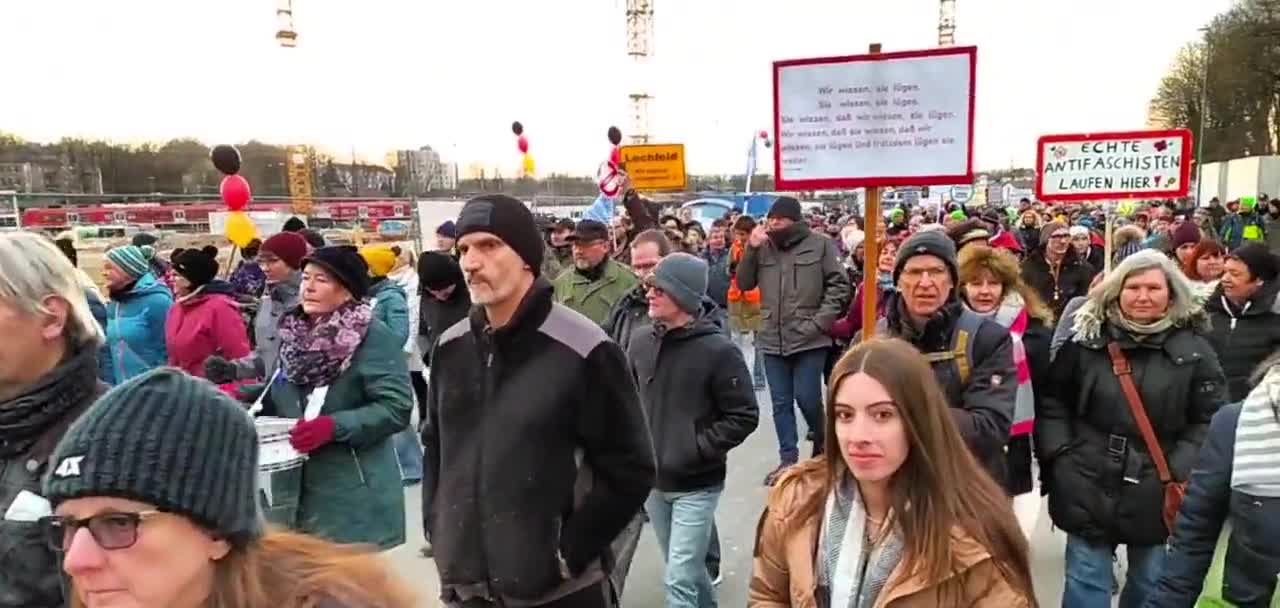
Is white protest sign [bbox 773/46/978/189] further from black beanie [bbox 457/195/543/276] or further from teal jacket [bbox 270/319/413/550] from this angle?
teal jacket [bbox 270/319/413/550]

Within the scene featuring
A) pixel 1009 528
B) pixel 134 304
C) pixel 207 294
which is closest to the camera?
pixel 1009 528

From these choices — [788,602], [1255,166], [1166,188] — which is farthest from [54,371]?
[1255,166]

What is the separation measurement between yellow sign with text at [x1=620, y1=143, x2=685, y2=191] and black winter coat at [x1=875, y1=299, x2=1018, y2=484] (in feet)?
38.9

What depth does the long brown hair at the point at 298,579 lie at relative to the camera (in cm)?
141

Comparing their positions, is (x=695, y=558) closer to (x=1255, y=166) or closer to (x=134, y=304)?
(x=134, y=304)

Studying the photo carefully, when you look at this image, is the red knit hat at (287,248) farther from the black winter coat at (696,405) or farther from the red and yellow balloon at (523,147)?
the red and yellow balloon at (523,147)

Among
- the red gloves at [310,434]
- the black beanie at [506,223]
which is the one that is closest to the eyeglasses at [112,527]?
the black beanie at [506,223]

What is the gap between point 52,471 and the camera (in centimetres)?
133

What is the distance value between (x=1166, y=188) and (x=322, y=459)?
20.5 ft

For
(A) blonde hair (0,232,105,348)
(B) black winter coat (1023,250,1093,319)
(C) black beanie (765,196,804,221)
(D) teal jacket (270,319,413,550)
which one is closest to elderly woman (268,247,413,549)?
(D) teal jacket (270,319,413,550)

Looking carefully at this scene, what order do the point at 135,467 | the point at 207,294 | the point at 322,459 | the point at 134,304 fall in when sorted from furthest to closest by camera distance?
the point at 134,304, the point at 207,294, the point at 322,459, the point at 135,467

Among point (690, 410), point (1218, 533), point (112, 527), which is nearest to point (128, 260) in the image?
point (690, 410)

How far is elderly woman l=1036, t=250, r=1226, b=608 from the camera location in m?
3.30

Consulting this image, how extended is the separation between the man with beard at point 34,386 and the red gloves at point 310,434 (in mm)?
963
